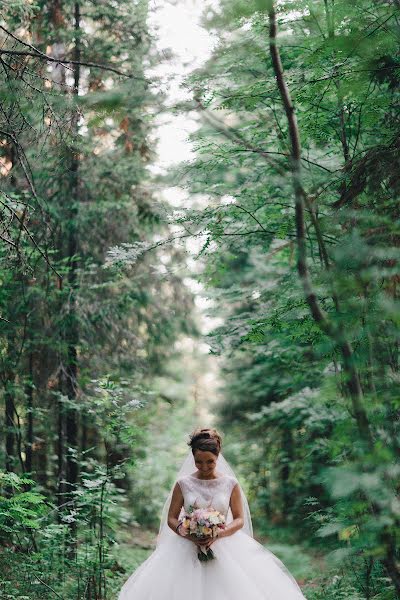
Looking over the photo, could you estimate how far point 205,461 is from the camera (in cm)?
528

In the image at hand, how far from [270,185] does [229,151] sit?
111cm

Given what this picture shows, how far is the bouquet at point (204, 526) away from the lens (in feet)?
16.1

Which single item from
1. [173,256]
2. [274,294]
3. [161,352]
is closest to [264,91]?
[274,294]

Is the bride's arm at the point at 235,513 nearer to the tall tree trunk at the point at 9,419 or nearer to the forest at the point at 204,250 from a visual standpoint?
the forest at the point at 204,250

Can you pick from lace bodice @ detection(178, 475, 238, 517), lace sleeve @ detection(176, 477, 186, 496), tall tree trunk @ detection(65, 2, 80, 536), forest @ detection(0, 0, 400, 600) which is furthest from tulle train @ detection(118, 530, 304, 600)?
tall tree trunk @ detection(65, 2, 80, 536)

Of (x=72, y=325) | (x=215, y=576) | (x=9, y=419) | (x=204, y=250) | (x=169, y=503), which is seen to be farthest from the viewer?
(x=72, y=325)

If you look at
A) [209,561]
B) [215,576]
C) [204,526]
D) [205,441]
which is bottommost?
[215,576]

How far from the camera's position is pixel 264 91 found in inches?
259

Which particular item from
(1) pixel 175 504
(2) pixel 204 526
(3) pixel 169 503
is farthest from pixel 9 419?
(2) pixel 204 526

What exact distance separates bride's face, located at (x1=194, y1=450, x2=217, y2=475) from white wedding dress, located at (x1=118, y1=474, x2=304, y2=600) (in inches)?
4.7

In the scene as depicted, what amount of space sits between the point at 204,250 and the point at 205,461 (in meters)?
2.75

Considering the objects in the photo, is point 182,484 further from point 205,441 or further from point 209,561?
point 209,561

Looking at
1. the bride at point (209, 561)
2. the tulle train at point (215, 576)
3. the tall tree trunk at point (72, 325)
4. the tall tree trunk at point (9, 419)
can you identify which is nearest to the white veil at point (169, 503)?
the bride at point (209, 561)

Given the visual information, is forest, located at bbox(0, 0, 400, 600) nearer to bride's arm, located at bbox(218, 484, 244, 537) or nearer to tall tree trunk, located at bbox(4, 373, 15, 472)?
tall tree trunk, located at bbox(4, 373, 15, 472)
